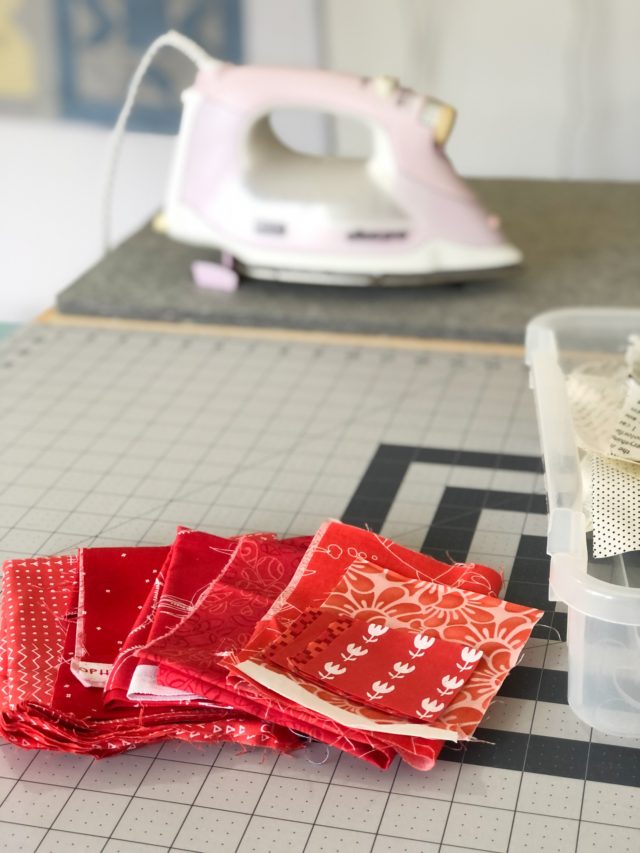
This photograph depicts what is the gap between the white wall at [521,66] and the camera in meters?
1.96

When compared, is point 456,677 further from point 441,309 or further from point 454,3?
point 454,3

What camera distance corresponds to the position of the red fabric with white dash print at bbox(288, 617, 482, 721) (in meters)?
0.78

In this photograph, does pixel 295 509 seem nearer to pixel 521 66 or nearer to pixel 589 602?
pixel 589 602

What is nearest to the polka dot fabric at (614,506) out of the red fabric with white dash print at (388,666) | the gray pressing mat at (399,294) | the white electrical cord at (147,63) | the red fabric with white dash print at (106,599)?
the red fabric with white dash print at (388,666)

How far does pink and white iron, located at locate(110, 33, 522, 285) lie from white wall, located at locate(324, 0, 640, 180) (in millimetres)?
606

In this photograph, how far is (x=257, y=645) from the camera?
81 cm

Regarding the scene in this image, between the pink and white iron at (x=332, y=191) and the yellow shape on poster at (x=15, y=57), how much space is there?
70cm

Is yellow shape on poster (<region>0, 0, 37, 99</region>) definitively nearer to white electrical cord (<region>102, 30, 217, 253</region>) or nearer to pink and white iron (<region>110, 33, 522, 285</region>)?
white electrical cord (<region>102, 30, 217, 253</region>)

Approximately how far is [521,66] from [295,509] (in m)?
1.19

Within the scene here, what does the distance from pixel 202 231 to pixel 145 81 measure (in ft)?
2.31

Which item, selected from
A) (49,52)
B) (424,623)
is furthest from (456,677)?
(49,52)

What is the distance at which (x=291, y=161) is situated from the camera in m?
1.51

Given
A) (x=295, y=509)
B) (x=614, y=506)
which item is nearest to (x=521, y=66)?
(x=295, y=509)

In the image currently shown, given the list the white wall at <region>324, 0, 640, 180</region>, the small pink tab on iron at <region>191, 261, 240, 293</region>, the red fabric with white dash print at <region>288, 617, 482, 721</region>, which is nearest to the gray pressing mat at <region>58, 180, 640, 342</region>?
the small pink tab on iron at <region>191, 261, 240, 293</region>
